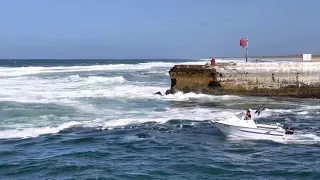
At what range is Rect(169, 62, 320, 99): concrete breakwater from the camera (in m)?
26.6

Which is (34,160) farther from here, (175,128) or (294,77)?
(294,77)

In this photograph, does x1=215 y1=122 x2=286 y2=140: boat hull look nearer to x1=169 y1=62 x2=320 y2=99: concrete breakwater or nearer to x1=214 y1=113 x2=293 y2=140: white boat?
x1=214 y1=113 x2=293 y2=140: white boat

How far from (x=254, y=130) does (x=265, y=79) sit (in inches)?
498

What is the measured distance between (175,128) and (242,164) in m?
5.18

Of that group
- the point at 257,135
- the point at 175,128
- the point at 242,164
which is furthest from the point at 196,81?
the point at 242,164

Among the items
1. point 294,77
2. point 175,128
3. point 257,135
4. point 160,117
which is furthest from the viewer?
point 294,77

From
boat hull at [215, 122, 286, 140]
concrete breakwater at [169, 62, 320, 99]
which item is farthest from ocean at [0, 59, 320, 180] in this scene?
concrete breakwater at [169, 62, 320, 99]

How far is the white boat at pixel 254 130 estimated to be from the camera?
14641 millimetres

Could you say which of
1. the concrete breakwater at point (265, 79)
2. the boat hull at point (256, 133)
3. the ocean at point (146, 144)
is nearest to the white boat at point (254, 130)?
the boat hull at point (256, 133)

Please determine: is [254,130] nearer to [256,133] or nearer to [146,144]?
[256,133]

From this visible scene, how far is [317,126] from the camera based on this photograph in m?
17.1

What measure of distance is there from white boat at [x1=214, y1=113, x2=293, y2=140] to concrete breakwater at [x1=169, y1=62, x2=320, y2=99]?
39.9ft

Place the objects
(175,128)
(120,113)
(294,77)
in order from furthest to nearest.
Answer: (294,77) < (120,113) < (175,128)

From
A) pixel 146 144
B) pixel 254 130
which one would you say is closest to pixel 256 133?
pixel 254 130
